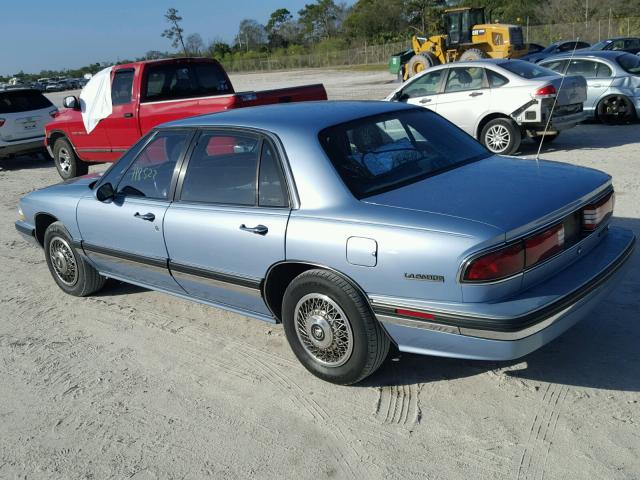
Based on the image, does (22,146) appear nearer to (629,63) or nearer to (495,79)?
(495,79)

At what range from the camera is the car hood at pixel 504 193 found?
3.33 meters

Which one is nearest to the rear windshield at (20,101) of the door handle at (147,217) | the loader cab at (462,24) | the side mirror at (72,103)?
the side mirror at (72,103)

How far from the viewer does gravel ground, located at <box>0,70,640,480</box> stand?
126 inches

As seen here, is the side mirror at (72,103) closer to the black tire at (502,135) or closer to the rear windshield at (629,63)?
the black tire at (502,135)

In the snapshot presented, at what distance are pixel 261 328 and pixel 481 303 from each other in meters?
2.08

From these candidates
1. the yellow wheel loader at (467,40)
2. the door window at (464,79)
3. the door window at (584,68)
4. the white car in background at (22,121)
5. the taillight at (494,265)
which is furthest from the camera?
the yellow wheel loader at (467,40)

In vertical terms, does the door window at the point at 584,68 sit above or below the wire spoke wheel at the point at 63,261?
above

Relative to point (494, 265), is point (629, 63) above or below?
above

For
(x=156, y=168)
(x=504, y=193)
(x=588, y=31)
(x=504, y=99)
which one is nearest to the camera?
(x=504, y=193)

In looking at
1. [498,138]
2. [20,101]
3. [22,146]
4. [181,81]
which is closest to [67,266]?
[181,81]

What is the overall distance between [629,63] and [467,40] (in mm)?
13067

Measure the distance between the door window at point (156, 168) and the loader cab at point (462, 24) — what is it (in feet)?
72.4

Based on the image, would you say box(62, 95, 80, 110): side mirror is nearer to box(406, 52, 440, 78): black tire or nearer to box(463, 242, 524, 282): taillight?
box(463, 242, 524, 282): taillight

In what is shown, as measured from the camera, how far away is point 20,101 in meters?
14.4
